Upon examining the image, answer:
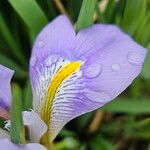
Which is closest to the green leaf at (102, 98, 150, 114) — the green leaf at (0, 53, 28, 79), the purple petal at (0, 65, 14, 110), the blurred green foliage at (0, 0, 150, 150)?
the blurred green foliage at (0, 0, 150, 150)

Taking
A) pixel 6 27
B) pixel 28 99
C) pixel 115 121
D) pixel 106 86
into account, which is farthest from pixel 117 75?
pixel 115 121

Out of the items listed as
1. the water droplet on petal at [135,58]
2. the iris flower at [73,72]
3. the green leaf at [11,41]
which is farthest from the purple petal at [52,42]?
the green leaf at [11,41]

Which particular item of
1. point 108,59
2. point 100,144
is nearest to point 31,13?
point 108,59

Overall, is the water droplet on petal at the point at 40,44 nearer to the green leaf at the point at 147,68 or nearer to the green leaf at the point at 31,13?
the green leaf at the point at 31,13

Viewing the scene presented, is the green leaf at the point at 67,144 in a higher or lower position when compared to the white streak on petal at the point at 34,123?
lower

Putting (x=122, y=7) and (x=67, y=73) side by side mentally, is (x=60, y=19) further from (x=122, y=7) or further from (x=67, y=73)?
(x=122, y=7)

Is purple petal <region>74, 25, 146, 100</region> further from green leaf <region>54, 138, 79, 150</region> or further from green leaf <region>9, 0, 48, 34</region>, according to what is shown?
green leaf <region>54, 138, 79, 150</region>
